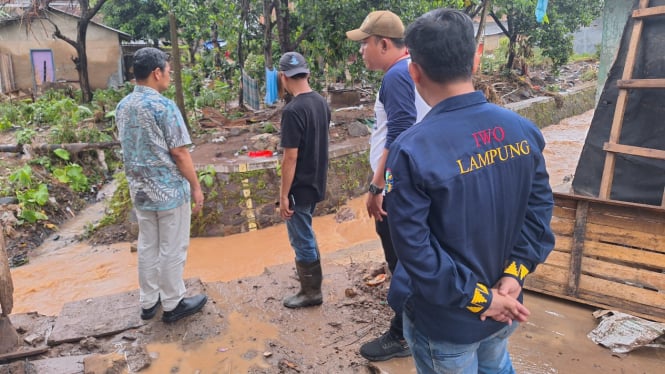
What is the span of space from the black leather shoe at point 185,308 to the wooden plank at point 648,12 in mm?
4182

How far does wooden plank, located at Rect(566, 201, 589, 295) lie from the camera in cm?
349

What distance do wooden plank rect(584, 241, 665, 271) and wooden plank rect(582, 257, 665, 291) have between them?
0.13 feet

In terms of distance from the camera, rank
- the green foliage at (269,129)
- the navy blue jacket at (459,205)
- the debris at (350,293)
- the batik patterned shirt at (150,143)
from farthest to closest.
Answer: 1. the green foliage at (269,129)
2. the debris at (350,293)
3. the batik patterned shirt at (150,143)
4. the navy blue jacket at (459,205)

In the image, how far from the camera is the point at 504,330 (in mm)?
1684

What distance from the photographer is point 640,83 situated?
146 inches

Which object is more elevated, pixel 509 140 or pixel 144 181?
pixel 509 140

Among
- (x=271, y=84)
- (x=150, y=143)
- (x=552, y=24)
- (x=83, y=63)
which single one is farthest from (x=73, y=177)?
(x=552, y=24)

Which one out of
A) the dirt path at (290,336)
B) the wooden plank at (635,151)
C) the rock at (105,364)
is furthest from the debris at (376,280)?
the wooden plank at (635,151)

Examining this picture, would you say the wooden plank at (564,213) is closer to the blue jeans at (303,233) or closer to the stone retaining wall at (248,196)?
the blue jeans at (303,233)

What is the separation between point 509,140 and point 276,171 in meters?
5.94

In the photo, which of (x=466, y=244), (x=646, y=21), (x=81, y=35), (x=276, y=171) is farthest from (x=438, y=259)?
(x=81, y=35)

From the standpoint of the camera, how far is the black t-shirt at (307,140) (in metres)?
3.16

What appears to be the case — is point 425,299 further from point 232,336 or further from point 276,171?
point 276,171

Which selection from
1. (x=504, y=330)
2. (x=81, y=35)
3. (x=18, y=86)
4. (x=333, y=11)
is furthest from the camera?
(x=18, y=86)
